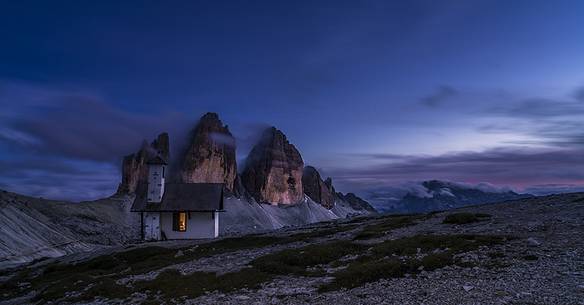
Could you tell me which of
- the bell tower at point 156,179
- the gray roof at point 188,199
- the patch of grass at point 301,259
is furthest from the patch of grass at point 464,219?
the bell tower at point 156,179

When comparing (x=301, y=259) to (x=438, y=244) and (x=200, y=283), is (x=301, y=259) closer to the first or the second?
(x=200, y=283)

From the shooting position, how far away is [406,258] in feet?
87.7

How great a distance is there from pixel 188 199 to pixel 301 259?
170ft

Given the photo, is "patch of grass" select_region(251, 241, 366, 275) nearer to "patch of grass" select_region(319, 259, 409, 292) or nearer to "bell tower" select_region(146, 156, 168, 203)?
"patch of grass" select_region(319, 259, 409, 292)

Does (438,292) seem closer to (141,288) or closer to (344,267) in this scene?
(344,267)

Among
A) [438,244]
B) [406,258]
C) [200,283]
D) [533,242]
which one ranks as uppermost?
[533,242]

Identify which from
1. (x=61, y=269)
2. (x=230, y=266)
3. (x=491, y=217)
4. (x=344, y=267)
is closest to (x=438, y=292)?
(x=344, y=267)

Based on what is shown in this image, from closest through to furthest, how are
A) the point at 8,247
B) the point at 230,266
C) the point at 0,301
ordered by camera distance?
the point at 230,266
the point at 0,301
the point at 8,247

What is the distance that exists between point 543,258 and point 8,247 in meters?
92.0

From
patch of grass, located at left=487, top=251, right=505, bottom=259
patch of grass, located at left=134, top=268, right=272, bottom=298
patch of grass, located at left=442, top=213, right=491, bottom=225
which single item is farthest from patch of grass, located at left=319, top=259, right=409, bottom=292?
patch of grass, located at left=442, top=213, right=491, bottom=225

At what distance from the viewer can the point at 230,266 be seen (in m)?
32.5

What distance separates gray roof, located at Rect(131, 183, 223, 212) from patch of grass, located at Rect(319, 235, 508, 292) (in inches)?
1981

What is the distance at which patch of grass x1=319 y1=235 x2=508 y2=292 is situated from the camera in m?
23.1

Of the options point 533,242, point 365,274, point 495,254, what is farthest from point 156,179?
point 533,242
